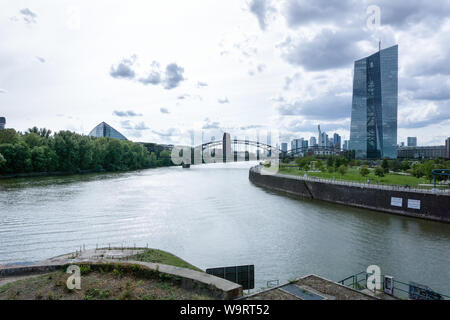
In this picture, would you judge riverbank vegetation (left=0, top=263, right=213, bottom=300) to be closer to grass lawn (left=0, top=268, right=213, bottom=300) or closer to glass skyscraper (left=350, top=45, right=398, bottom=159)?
grass lawn (left=0, top=268, right=213, bottom=300)

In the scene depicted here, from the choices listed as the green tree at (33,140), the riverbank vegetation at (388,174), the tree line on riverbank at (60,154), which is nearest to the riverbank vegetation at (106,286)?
the riverbank vegetation at (388,174)

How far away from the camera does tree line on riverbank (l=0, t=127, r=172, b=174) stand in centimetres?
5259

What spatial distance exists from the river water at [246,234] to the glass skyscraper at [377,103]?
83.6 m

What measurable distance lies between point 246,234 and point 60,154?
54127 millimetres

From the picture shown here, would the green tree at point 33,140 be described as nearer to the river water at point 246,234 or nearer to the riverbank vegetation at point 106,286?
the river water at point 246,234

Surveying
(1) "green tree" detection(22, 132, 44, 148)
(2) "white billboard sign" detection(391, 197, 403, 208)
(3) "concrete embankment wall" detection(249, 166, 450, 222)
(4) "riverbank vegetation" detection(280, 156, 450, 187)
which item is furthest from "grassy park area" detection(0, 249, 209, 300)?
(1) "green tree" detection(22, 132, 44, 148)

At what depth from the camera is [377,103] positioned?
10269cm

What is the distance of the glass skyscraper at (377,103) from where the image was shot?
101750 mm

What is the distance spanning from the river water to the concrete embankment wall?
39.1 inches

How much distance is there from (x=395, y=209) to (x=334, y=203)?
6.46 m

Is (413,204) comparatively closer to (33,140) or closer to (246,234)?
(246,234)
